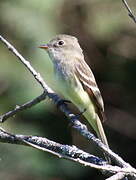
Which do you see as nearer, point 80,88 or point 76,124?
point 76,124

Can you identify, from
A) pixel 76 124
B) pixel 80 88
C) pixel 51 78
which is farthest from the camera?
pixel 51 78

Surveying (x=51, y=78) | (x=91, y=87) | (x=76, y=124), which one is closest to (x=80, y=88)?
(x=91, y=87)

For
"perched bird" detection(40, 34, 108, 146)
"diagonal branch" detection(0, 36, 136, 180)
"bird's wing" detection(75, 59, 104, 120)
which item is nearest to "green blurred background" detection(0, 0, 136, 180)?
"perched bird" detection(40, 34, 108, 146)

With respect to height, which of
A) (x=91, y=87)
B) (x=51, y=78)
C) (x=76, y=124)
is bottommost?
(x=51, y=78)

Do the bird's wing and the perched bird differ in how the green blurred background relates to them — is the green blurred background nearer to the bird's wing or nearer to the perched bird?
the perched bird

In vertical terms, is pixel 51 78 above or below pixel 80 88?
below

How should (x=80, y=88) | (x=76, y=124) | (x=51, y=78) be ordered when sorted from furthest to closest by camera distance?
(x=51, y=78)
(x=80, y=88)
(x=76, y=124)

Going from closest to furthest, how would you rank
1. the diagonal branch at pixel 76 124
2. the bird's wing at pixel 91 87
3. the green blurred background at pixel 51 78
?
the diagonal branch at pixel 76 124 → the bird's wing at pixel 91 87 → the green blurred background at pixel 51 78

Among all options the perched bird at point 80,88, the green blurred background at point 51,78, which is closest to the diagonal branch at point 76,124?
the perched bird at point 80,88

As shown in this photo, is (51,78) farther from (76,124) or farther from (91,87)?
(76,124)

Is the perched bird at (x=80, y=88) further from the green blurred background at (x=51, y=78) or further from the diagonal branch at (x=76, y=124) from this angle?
the green blurred background at (x=51, y=78)
